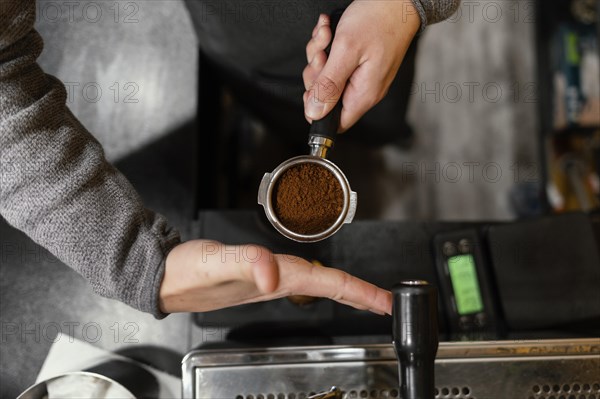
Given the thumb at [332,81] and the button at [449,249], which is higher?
the thumb at [332,81]

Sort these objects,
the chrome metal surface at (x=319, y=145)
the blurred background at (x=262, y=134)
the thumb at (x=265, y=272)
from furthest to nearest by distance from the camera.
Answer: the blurred background at (x=262, y=134) → the chrome metal surface at (x=319, y=145) → the thumb at (x=265, y=272)

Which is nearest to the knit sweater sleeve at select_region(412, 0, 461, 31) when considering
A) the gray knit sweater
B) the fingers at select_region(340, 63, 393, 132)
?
the fingers at select_region(340, 63, 393, 132)

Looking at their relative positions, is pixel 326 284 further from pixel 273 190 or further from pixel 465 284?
pixel 465 284

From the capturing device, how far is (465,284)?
0.97 m

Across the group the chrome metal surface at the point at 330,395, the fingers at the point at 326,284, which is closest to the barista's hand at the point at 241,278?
the fingers at the point at 326,284

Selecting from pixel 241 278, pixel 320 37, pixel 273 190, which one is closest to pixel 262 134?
pixel 320 37

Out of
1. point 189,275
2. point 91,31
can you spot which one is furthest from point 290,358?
point 91,31

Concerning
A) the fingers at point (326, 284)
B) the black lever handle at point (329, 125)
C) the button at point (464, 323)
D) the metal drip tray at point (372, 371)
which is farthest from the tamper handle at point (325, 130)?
the button at point (464, 323)

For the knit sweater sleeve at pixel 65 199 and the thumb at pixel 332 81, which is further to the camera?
the thumb at pixel 332 81

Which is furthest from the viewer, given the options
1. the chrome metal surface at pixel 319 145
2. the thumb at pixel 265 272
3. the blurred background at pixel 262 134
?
the blurred background at pixel 262 134

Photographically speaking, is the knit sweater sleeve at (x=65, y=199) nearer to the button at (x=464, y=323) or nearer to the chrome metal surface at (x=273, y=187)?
the chrome metal surface at (x=273, y=187)

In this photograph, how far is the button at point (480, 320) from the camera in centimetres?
95

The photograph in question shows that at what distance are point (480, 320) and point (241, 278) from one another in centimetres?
55

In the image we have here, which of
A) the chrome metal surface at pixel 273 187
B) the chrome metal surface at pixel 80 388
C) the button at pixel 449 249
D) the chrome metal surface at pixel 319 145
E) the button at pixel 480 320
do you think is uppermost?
the chrome metal surface at pixel 319 145
